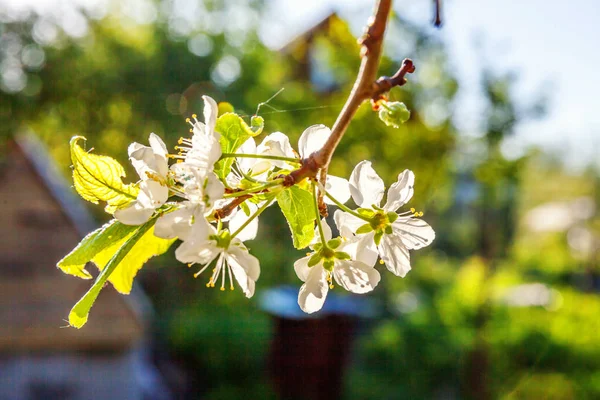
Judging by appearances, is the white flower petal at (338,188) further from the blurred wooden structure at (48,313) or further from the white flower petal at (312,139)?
the blurred wooden structure at (48,313)

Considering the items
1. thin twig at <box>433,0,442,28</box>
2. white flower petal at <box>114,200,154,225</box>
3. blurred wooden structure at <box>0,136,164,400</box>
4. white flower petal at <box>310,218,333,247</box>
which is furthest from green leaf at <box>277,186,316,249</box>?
blurred wooden structure at <box>0,136,164,400</box>

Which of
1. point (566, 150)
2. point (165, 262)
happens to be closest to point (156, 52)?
point (165, 262)

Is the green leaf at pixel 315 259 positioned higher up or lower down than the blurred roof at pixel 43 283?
lower down

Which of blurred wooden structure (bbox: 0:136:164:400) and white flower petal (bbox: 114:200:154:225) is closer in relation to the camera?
white flower petal (bbox: 114:200:154:225)

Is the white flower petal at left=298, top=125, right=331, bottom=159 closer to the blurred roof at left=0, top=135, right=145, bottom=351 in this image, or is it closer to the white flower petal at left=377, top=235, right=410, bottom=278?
the white flower petal at left=377, top=235, right=410, bottom=278

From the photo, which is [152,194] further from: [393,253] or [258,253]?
[258,253]

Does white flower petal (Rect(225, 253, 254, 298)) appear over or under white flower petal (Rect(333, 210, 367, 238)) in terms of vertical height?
under

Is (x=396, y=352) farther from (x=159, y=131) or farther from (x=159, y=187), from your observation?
(x=159, y=187)

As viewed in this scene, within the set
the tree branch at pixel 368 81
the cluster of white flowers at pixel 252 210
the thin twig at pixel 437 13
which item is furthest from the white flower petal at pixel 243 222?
the thin twig at pixel 437 13
